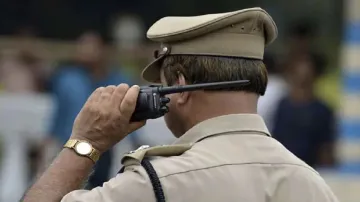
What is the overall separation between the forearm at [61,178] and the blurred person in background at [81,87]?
4919 mm

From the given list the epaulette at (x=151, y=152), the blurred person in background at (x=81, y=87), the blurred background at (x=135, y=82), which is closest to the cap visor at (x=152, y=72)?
the epaulette at (x=151, y=152)

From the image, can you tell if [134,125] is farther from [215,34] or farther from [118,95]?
[215,34]

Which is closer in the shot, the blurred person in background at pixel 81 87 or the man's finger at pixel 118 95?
the man's finger at pixel 118 95

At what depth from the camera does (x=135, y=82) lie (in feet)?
32.0

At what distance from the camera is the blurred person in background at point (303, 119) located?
8859 mm

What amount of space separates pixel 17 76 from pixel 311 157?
302 cm

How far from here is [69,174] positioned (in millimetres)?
3043

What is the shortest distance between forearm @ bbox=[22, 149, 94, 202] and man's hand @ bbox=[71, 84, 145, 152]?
0.20ft

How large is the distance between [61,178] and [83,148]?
0.11 metres

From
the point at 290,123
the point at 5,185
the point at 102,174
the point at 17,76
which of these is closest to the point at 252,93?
the point at 102,174

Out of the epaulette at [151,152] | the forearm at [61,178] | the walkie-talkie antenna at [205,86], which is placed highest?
the walkie-talkie antenna at [205,86]

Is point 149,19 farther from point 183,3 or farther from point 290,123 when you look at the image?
point 290,123

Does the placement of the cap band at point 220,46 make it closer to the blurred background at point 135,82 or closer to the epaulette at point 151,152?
the epaulette at point 151,152

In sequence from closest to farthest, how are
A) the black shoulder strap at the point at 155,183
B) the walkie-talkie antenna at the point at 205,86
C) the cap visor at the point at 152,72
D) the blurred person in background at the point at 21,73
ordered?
the black shoulder strap at the point at 155,183 < the walkie-talkie antenna at the point at 205,86 < the cap visor at the point at 152,72 < the blurred person in background at the point at 21,73
